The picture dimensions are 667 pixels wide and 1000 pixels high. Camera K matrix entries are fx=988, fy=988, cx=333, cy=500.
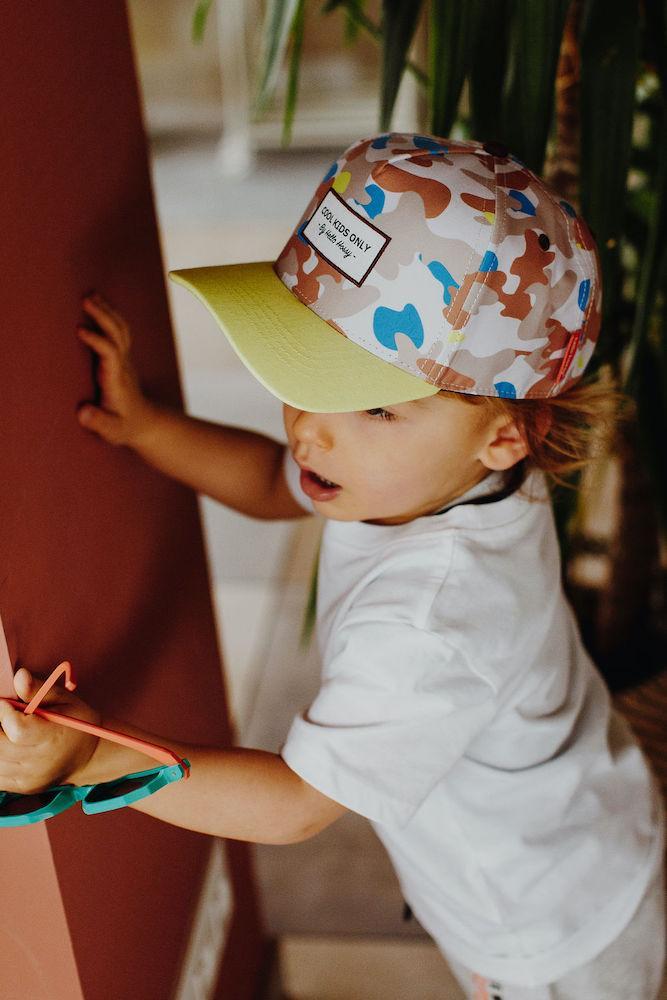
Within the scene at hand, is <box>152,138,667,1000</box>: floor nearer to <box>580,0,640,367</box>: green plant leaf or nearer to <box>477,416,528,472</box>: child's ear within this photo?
<box>477,416,528,472</box>: child's ear

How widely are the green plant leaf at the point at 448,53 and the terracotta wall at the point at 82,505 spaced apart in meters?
0.26

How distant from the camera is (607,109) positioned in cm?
89

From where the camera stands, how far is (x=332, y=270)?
A: 726 mm

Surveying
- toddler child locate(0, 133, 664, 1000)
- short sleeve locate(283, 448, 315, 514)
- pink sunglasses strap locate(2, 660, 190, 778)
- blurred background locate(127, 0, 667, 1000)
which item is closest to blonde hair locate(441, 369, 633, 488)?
toddler child locate(0, 133, 664, 1000)

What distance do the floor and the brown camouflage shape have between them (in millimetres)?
891

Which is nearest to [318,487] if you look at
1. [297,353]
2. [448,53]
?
[297,353]

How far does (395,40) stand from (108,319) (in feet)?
1.29

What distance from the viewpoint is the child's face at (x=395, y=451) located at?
2.43 ft

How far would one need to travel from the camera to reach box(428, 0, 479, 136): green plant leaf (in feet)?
2.70

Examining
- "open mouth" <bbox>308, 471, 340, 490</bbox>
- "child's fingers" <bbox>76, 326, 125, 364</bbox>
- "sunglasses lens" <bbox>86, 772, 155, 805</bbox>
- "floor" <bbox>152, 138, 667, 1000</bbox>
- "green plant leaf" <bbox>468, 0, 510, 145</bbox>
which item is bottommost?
"floor" <bbox>152, 138, 667, 1000</bbox>

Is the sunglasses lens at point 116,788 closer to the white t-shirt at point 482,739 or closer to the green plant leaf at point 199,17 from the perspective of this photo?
the white t-shirt at point 482,739

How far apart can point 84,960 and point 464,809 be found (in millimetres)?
337

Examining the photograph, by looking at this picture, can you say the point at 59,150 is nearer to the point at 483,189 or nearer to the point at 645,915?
the point at 483,189

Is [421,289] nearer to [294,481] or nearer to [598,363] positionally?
[294,481]
